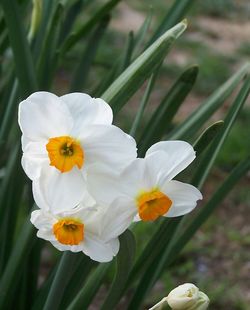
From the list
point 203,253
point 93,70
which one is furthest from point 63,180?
point 93,70

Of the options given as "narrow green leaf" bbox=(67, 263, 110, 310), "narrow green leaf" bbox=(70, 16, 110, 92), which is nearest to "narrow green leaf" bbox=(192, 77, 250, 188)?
"narrow green leaf" bbox=(67, 263, 110, 310)

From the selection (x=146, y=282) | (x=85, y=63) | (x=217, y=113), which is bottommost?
(x=217, y=113)

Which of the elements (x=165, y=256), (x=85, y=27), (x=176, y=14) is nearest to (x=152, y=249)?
(x=165, y=256)

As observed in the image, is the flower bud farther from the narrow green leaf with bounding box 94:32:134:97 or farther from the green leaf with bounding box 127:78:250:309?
the narrow green leaf with bounding box 94:32:134:97

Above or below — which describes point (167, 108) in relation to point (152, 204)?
below

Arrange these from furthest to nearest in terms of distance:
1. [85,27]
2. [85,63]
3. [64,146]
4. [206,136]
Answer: [85,63]
[85,27]
[206,136]
[64,146]

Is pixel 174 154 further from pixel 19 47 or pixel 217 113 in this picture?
pixel 217 113
